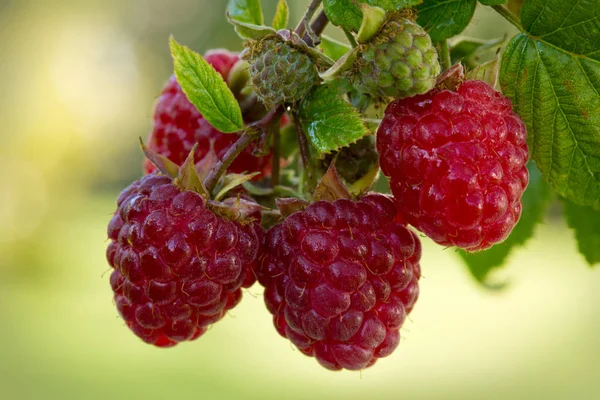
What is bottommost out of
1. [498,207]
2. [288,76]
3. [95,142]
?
[95,142]

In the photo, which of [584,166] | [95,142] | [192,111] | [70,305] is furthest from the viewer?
[95,142]

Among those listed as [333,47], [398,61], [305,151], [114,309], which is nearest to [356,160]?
[305,151]

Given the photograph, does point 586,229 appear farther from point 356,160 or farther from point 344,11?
point 344,11

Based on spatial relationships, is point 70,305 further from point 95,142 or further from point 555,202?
point 555,202

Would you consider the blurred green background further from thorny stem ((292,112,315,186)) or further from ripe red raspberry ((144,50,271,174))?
ripe red raspberry ((144,50,271,174))

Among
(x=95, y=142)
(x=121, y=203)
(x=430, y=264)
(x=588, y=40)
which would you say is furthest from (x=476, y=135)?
(x=95, y=142)
